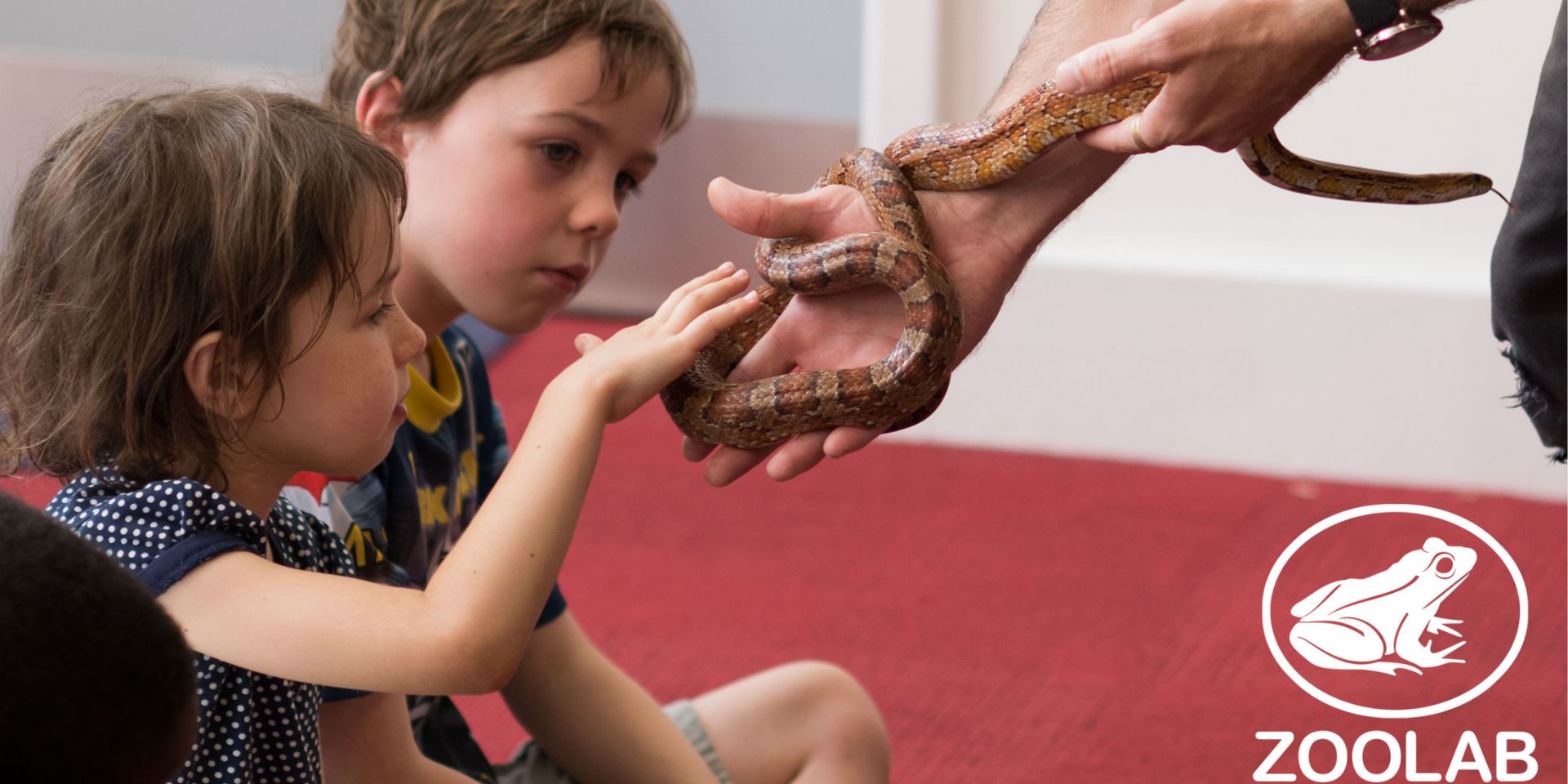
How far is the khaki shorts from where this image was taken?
1838 mm

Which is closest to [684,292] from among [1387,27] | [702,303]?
[702,303]

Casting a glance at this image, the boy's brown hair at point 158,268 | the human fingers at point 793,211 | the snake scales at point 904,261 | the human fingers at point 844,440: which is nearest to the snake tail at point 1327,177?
the snake scales at point 904,261

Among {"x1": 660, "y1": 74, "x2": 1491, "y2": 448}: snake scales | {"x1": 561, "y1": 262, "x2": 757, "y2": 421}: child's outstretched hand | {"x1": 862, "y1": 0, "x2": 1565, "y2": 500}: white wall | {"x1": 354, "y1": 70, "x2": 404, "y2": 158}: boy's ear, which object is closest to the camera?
{"x1": 561, "y1": 262, "x2": 757, "y2": 421}: child's outstretched hand

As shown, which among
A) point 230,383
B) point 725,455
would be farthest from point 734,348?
point 230,383

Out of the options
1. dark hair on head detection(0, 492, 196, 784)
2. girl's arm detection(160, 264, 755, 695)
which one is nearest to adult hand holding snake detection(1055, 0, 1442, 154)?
girl's arm detection(160, 264, 755, 695)

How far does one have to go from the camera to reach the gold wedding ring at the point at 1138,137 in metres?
1.71

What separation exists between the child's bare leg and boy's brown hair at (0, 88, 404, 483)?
32.1 inches

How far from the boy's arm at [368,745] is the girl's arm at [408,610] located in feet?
0.76

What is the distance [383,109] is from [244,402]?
729 mm

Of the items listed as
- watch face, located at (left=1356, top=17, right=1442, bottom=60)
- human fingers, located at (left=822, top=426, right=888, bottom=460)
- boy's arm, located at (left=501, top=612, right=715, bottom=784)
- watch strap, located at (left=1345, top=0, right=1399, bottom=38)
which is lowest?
boy's arm, located at (left=501, top=612, right=715, bottom=784)

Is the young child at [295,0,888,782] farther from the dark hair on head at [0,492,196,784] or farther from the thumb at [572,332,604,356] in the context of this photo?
the dark hair on head at [0,492,196,784]

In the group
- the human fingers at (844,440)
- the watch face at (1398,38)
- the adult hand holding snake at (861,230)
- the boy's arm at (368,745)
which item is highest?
the watch face at (1398,38)

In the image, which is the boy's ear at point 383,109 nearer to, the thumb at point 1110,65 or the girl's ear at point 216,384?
the girl's ear at point 216,384

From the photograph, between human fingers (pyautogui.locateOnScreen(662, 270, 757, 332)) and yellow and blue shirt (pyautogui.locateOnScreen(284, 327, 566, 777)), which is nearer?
human fingers (pyautogui.locateOnScreen(662, 270, 757, 332))
